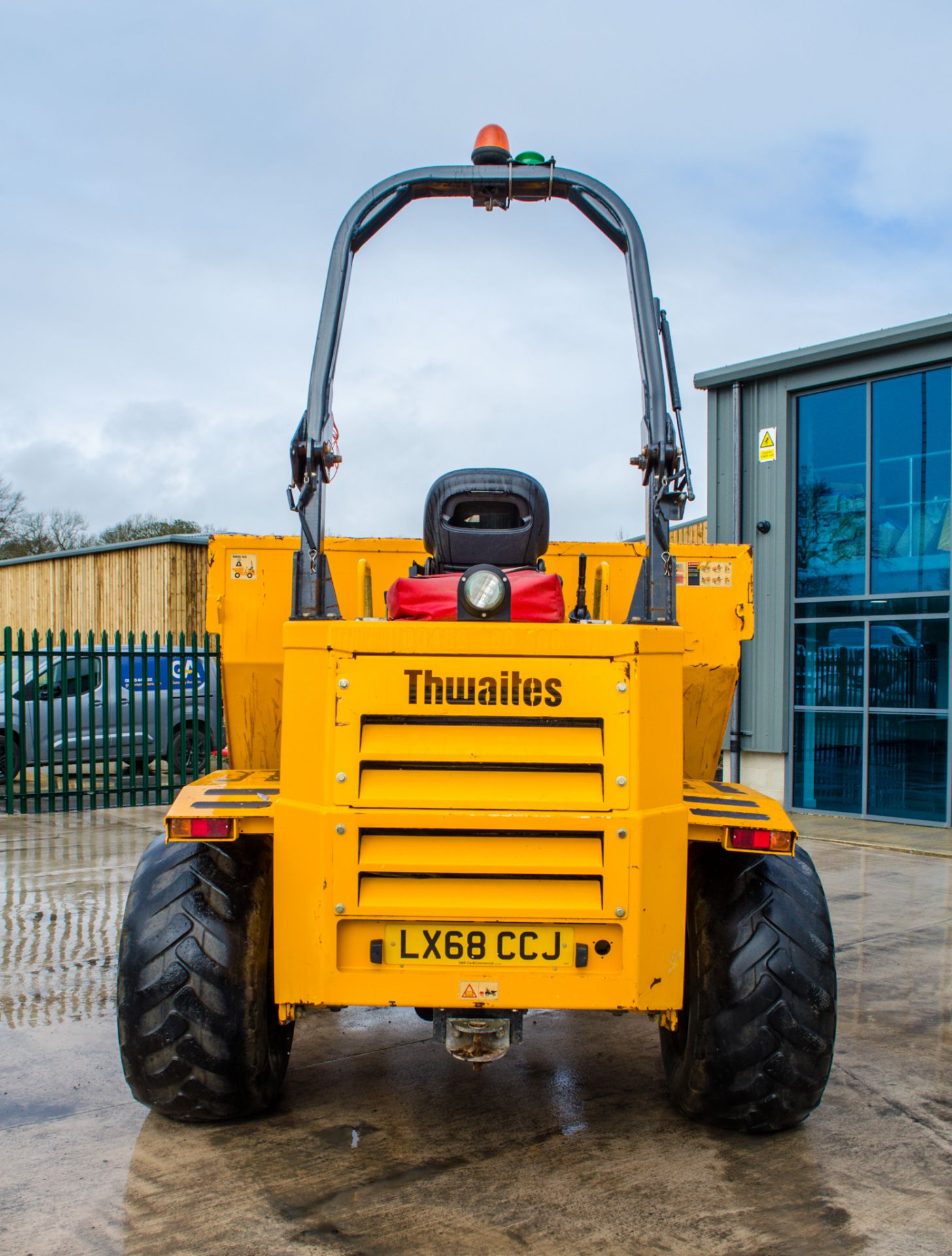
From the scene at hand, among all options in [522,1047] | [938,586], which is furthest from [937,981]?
[938,586]

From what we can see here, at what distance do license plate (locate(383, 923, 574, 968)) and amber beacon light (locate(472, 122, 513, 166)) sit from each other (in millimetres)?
2611

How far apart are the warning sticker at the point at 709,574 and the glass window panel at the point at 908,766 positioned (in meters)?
6.67

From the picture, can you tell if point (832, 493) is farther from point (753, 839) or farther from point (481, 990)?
point (481, 990)

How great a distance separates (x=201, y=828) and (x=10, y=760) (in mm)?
9362

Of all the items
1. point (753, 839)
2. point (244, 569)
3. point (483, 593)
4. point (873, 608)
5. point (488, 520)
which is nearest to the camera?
point (483, 593)

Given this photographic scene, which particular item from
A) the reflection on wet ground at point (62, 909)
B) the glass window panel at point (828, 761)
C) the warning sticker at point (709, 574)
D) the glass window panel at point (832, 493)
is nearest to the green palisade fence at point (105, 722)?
the reflection on wet ground at point (62, 909)

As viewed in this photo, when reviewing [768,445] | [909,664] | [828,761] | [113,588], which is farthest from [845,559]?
[113,588]

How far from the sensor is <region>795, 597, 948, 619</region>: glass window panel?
37.9ft

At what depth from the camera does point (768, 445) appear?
42.5ft

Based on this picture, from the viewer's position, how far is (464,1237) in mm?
3266

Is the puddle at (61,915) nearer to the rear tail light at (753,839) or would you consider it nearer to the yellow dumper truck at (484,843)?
the yellow dumper truck at (484,843)

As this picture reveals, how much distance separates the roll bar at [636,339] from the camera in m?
3.75

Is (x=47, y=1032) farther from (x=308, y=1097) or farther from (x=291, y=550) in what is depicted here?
(x=291, y=550)

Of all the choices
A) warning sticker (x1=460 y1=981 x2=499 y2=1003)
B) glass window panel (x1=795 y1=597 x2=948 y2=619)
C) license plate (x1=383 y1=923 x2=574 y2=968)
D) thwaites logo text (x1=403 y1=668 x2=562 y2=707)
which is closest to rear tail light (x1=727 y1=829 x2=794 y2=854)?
license plate (x1=383 y1=923 x2=574 y2=968)
